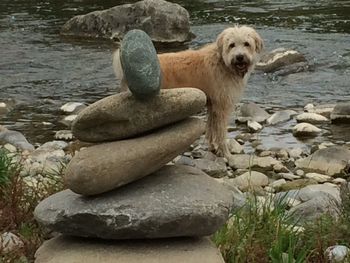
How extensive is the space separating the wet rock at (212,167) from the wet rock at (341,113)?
2.43m

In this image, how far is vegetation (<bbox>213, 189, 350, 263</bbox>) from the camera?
192 inches

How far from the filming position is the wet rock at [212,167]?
28.3 feet

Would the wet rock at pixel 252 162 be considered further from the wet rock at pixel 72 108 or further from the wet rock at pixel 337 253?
the wet rock at pixel 337 253

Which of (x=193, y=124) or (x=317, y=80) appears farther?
(x=317, y=80)

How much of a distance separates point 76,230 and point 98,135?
0.59 m

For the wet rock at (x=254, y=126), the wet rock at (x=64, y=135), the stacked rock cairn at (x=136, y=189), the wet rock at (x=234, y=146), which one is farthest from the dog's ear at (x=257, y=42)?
the stacked rock cairn at (x=136, y=189)

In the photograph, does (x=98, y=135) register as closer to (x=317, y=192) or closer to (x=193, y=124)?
(x=193, y=124)

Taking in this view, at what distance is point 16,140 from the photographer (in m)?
9.74

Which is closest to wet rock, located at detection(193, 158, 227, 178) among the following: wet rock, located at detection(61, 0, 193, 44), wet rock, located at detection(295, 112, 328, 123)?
wet rock, located at detection(295, 112, 328, 123)

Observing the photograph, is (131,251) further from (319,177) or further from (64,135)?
(64,135)

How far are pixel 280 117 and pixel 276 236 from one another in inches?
235

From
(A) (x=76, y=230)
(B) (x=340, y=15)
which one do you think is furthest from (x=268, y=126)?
(B) (x=340, y=15)

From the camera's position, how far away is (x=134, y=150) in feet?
15.3

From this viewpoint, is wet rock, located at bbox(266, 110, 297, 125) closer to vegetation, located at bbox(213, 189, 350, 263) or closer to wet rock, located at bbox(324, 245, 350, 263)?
vegetation, located at bbox(213, 189, 350, 263)
